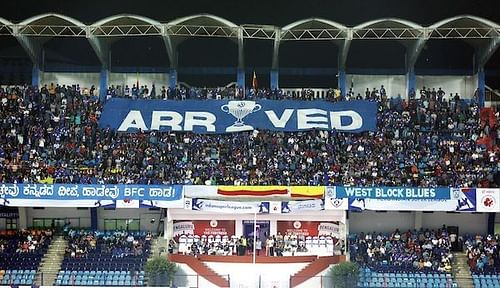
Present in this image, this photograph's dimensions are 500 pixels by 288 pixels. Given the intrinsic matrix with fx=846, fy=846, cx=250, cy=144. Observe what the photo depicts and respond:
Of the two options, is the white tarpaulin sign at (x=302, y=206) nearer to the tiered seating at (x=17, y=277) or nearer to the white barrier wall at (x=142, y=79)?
the tiered seating at (x=17, y=277)

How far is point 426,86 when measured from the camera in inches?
1897

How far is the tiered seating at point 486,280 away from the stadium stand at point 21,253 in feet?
61.8

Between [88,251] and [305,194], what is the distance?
10.1 m

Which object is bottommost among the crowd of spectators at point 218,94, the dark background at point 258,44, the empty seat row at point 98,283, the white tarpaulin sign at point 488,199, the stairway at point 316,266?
the empty seat row at point 98,283

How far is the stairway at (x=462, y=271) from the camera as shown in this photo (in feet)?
119

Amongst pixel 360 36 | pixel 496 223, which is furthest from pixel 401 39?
pixel 496 223

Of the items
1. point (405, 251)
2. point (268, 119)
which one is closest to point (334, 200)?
point (405, 251)

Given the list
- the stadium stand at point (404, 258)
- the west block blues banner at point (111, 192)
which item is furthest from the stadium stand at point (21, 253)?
the stadium stand at point (404, 258)

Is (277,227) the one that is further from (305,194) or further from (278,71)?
(278,71)

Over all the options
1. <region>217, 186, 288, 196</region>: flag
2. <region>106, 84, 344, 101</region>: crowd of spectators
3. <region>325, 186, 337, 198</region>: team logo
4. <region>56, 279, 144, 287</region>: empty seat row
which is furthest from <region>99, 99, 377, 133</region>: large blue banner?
<region>56, 279, 144, 287</region>: empty seat row

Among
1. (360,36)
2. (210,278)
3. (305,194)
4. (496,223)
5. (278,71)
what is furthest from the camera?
(278,71)

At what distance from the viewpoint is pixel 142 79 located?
48.2 metres

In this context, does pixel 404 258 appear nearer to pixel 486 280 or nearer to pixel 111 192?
pixel 486 280

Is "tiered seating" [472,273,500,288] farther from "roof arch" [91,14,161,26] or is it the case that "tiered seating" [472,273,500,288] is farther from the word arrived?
"roof arch" [91,14,161,26]
